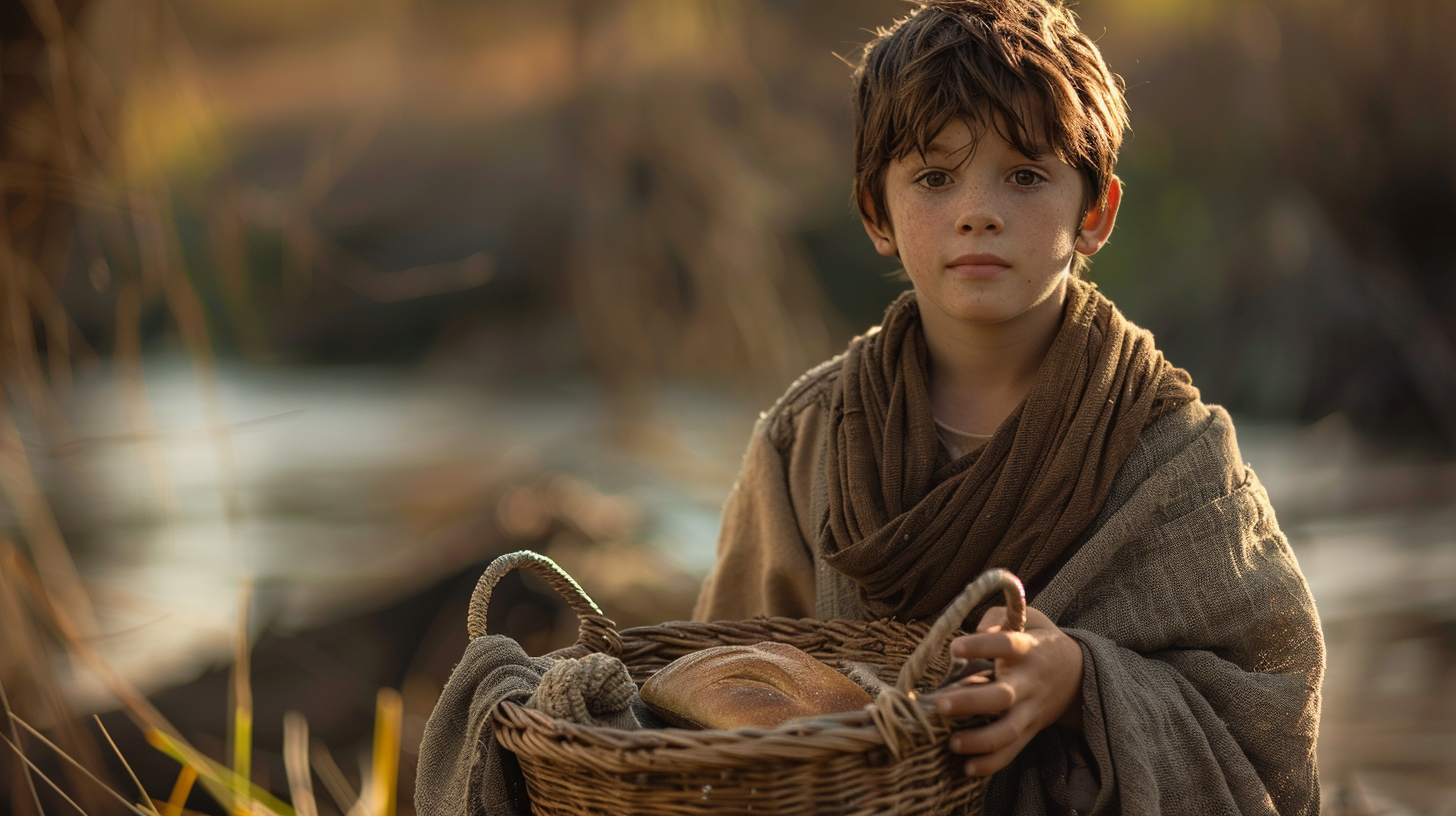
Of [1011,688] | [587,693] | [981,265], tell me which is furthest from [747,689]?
[981,265]

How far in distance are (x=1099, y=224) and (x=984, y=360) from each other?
0.83 feet

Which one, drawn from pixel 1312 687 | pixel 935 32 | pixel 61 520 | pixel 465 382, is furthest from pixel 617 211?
pixel 1312 687

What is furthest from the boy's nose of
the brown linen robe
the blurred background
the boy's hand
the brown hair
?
the blurred background

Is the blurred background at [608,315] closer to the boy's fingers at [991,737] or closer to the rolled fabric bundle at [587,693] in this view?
the rolled fabric bundle at [587,693]

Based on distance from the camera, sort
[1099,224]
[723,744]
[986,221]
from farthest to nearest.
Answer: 1. [1099,224]
2. [986,221]
3. [723,744]

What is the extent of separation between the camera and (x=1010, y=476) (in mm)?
1420

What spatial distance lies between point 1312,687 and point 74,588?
216cm

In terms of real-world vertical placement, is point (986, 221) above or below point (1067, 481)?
above

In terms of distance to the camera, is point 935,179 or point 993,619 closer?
point 993,619

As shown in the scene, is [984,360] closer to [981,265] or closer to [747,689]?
[981,265]

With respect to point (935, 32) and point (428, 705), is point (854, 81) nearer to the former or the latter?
point (935, 32)

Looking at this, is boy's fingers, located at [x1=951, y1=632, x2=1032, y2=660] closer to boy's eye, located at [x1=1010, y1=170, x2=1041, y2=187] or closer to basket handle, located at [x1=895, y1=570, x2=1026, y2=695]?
basket handle, located at [x1=895, y1=570, x2=1026, y2=695]

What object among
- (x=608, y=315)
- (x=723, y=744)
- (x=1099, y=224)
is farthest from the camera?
(x=608, y=315)

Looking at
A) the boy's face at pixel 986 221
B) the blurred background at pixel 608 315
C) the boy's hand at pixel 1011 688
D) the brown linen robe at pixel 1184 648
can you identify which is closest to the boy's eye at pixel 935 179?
the boy's face at pixel 986 221
